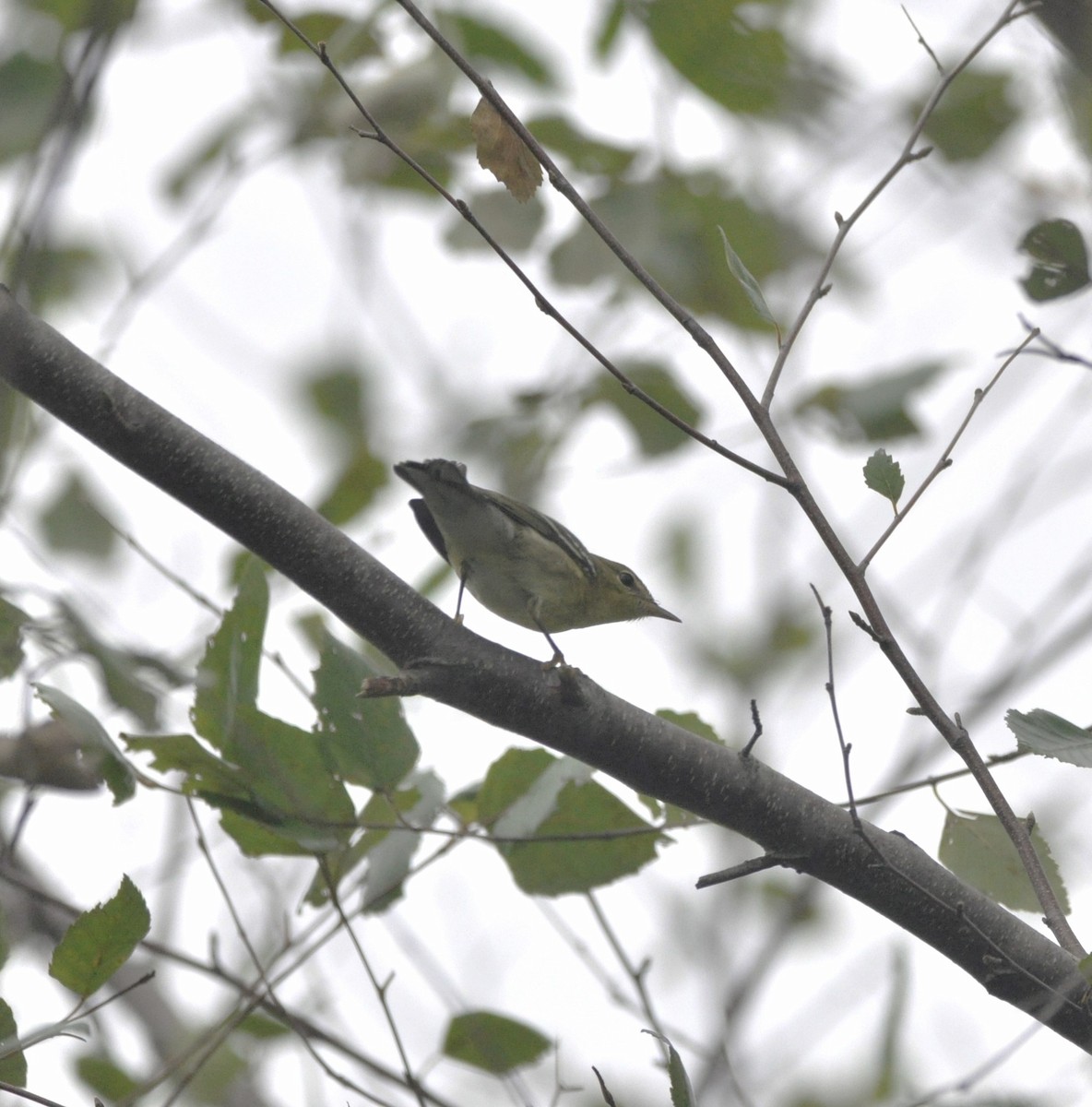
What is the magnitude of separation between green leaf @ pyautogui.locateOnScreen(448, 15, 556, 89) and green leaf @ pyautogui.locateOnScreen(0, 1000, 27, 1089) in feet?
10.4

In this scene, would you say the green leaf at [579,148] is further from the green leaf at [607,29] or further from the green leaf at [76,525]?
the green leaf at [76,525]

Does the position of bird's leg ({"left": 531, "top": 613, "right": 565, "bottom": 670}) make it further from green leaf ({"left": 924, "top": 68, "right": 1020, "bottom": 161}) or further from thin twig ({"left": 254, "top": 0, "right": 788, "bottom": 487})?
green leaf ({"left": 924, "top": 68, "right": 1020, "bottom": 161})

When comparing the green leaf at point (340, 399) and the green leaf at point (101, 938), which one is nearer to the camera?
the green leaf at point (101, 938)

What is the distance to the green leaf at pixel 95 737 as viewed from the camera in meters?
2.47

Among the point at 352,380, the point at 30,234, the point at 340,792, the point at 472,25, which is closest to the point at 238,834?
the point at 340,792

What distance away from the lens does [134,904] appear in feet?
7.68

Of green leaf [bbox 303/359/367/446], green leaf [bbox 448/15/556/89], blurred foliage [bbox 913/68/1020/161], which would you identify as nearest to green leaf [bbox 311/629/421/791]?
green leaf [bbox 448/15/556/89]

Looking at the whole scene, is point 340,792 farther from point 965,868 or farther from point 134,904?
point 965,868

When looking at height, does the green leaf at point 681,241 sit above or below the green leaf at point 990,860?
above

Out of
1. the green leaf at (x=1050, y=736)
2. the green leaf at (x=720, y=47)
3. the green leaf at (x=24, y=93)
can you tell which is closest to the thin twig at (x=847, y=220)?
the green leaf at (x=1050, y=736)

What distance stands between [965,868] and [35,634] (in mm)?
2192

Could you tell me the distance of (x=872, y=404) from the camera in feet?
13.5

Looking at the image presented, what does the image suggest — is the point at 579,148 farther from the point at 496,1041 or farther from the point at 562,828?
the point at 496,1041

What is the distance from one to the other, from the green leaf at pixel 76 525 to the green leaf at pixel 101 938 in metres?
2.76
